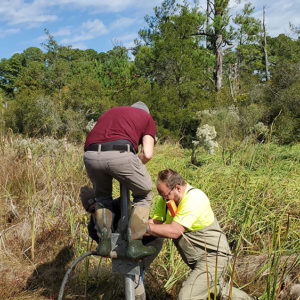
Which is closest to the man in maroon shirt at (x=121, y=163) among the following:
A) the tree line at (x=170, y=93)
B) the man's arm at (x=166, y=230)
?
the man's arm at (x=166, y=230)

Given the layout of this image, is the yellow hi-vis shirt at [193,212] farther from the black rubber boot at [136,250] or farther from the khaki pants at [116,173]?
the black rubber boot at [136,250]

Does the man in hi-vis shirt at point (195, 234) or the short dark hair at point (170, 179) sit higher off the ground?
the short dark hair at point (170, 179)

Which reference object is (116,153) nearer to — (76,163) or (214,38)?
(76,163)

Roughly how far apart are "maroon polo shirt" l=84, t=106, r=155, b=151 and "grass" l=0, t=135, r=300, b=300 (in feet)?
3.72

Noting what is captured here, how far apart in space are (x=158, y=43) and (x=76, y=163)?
10.0 metres

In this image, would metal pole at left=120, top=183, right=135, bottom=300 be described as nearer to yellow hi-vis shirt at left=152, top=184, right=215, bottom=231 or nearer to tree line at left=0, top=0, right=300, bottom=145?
yellow hi-vis shirt at left=152, top=184, right=215, bottom=231

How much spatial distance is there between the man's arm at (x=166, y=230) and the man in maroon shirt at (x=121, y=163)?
149mm

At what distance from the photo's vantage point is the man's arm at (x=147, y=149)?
229cm

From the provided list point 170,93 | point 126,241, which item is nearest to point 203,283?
point 126,241

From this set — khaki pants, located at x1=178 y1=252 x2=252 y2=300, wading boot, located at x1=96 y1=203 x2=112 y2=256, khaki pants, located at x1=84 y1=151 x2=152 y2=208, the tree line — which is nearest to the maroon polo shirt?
khaki pants, located at x1=84 y1=151 x2=152 y2=208

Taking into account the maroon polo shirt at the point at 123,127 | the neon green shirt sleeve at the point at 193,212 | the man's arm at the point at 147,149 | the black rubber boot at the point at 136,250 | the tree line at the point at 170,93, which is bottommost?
the black rubber boot at the point at 136,250

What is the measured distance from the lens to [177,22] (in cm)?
1325

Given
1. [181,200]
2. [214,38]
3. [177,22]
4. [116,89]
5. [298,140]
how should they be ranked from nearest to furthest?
[181,200], [298,140], [177,22], [116,89], [214,38]

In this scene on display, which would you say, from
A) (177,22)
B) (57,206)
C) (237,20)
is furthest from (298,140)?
(237,20)
